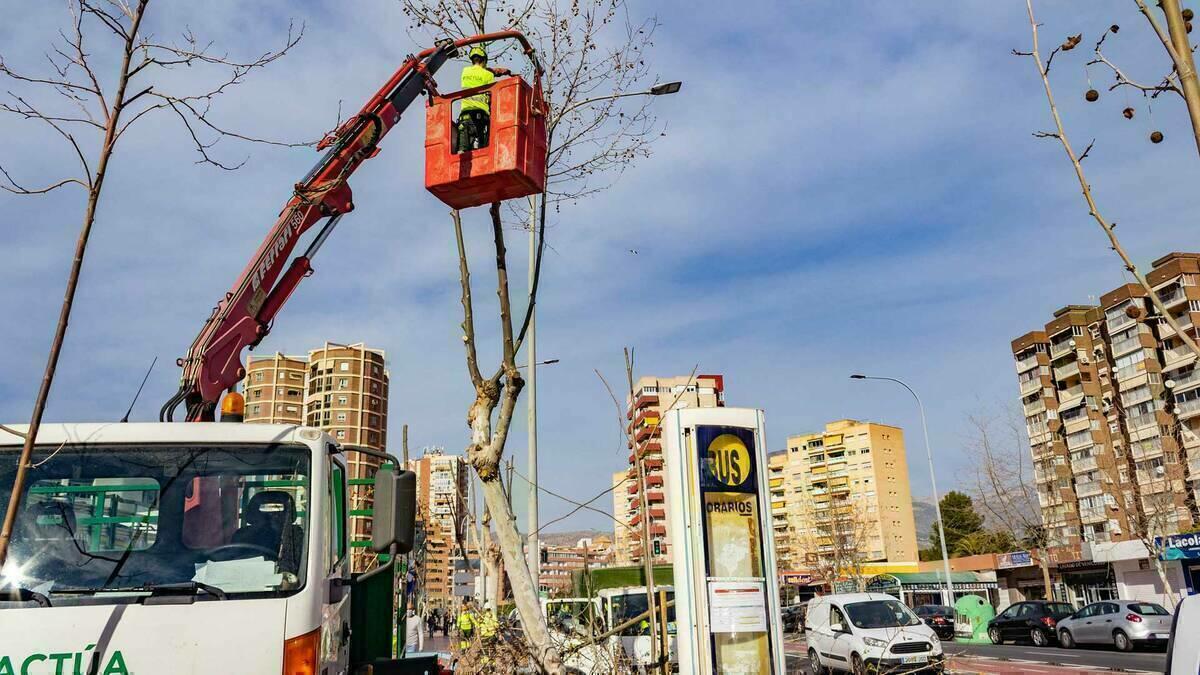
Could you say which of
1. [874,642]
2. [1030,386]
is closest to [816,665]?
[874,642]

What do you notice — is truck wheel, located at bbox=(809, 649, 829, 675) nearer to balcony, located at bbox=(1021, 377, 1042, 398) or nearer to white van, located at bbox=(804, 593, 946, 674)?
white van, located at bbox=(804, 593, 946, 674)

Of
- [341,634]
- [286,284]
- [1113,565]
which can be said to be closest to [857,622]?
[286,284]

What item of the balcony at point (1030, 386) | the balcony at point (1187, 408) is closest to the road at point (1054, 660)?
the balcony at point (1187, 408)

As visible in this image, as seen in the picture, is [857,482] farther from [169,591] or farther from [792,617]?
[169,591]

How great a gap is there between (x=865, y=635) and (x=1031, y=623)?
596 inches

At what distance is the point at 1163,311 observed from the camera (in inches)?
98.3

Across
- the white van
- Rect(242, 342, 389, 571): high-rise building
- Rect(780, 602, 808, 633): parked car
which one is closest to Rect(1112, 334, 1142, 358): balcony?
Rect(780, 602, 808, 633): parked car

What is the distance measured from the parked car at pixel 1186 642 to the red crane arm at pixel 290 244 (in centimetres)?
621

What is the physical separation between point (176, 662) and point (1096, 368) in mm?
74562

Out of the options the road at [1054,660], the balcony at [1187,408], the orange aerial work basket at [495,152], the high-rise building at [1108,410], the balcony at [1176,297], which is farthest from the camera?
the balcony at [1187,408]

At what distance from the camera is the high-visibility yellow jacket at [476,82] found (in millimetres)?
7539

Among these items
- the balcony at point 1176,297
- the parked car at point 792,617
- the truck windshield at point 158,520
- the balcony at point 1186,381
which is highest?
the balcony at point 1176,297

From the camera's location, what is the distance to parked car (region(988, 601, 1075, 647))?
2767 cm

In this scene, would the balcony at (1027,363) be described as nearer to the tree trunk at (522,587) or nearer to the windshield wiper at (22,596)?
the tree trunk at (522,587)
